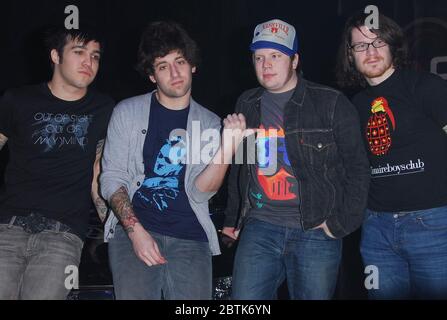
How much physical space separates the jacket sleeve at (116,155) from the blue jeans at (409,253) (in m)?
1.26

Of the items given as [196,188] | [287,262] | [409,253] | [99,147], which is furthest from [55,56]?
[409,253]

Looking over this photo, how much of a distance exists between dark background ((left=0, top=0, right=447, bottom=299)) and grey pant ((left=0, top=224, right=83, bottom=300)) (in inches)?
96.3

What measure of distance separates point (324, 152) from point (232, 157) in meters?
0.50

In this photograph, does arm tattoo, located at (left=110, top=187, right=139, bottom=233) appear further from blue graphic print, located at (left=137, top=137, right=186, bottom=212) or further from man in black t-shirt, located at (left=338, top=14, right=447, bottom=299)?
man in black t-shirt, located at (left=338, top=14, right=447, bottom=299)

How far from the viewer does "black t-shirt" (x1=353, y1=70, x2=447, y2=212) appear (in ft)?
9.11

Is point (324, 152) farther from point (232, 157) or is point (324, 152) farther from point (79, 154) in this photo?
point (79, 154)

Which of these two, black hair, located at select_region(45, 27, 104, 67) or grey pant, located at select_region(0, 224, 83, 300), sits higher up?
black hair, located at select_region(45, 27, 104, 67)

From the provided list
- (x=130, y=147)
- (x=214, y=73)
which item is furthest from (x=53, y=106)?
(x=214, y=73)

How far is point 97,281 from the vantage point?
3244mm

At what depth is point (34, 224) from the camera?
2.92 m

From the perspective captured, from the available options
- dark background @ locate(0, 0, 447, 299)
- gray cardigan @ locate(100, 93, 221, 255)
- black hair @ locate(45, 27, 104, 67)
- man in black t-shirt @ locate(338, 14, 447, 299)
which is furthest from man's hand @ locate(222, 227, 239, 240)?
dark background @ locate(0, 0, 447, 299)

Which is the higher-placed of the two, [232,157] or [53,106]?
[53,106]
